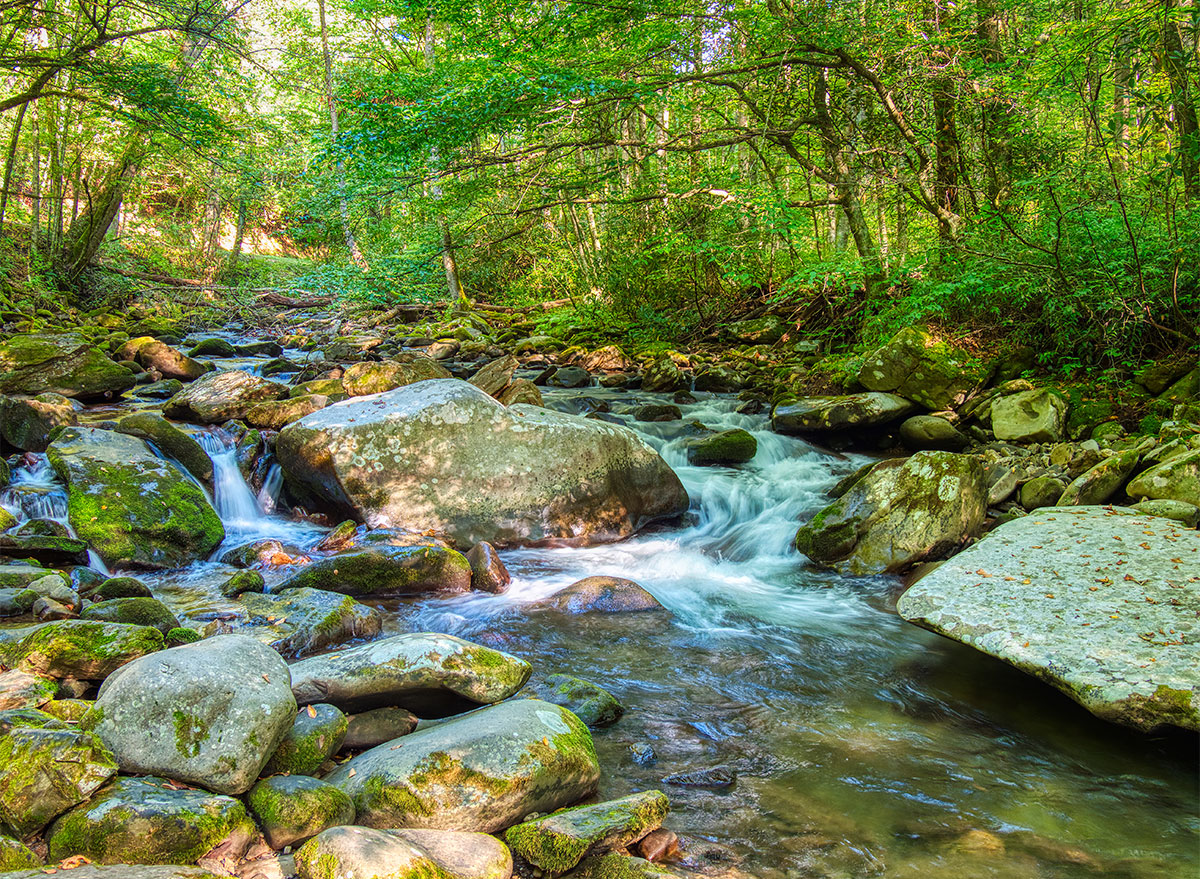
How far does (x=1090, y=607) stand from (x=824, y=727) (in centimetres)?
156

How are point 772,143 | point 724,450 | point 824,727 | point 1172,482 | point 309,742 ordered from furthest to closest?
point 772,143
point 724,450
point 1172,482
point 824,727
point 309,742

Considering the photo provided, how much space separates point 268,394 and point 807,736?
7.41m

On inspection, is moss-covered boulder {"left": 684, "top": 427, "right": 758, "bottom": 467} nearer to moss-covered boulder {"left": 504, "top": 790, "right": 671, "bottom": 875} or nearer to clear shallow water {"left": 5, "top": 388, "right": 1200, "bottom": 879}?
clear shallow water {"left": 5, "top": 388, "right": 1200, "bottom": 879}

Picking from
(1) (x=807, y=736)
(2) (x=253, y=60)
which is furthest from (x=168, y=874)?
(2) (x=253, y=60)

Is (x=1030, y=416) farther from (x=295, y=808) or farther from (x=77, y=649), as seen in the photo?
(x=77, y=649)

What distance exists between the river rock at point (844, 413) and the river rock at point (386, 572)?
205 inches

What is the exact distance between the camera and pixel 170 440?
6.38 metres

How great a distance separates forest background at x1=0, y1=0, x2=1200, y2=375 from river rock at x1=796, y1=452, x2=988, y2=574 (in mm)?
2995

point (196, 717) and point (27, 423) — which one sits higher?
point (27, 423)

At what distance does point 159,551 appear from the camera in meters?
5.07

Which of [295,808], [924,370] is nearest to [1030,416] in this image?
[924,370]

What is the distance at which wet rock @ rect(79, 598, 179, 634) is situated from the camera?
11.6 feet

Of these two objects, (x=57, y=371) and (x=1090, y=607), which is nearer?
(x=1090, y=607)

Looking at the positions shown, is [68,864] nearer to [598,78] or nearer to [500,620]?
[500,620]
